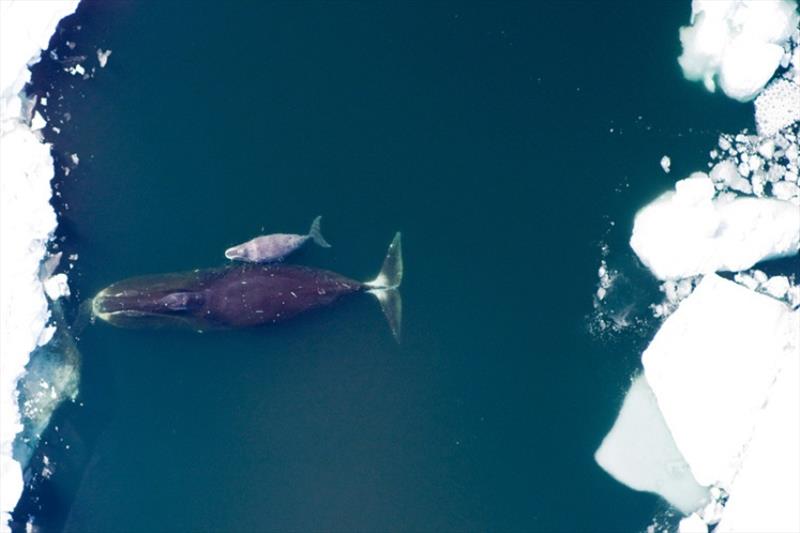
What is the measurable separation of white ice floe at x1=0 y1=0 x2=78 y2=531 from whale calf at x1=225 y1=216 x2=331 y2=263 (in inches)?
52.0

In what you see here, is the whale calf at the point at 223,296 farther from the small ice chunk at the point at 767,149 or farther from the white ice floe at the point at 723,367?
the small ice chunk at the point at 767,149

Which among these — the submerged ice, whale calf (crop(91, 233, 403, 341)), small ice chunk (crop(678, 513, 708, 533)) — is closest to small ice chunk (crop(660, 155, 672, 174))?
the submerged ice

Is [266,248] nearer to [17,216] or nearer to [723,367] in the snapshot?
[17,216]

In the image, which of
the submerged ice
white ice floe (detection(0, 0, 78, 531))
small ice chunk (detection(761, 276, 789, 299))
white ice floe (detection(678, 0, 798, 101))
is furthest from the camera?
small ice chunk (detection(761, 276, 789, 299))

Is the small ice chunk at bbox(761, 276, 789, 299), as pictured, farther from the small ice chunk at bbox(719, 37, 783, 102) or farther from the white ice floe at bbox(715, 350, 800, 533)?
the small ice chunk at bbox(719, 37, 783, 102)

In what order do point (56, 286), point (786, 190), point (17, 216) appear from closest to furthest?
point (17, 216) < point (56, 286) < point (786, 190)

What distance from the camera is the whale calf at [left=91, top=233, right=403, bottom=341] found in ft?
15.4

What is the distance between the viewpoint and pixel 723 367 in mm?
4656

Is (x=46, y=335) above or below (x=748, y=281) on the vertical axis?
below

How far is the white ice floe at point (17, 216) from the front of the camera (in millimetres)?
4488

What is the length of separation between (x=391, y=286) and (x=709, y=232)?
2.25m

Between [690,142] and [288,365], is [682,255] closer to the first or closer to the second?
[690,142]

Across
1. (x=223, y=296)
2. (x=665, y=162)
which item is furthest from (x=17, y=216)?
(x=665, y=162)

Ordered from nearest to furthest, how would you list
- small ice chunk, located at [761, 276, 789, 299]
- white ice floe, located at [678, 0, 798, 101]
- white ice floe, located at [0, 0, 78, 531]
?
white ice floe, located at [0, 0, 78, 531], white ice floe, located at [678, 0, 798, 101], small ice chunk, located at [761, 276, 789, 299]
